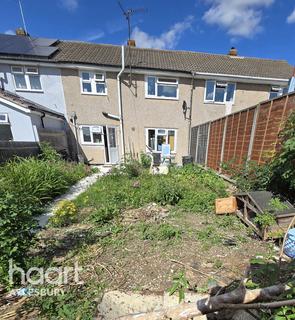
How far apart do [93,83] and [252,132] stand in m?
8.78

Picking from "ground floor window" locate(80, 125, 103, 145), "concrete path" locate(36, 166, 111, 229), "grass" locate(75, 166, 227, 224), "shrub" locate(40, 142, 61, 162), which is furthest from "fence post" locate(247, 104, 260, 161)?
"ground floor window" locate(80, 125, 103, 145)

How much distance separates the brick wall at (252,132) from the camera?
4035mm

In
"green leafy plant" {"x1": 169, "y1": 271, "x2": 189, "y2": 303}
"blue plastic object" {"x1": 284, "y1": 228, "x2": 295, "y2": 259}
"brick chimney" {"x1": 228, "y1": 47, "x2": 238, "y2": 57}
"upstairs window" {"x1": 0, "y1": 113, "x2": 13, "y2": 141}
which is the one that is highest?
"brick chimney" {"x1": 228, "y1": 47, "x2": 238, "y2": 57}

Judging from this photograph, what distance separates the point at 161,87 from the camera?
1048cm

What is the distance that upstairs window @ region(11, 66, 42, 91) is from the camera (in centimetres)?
947

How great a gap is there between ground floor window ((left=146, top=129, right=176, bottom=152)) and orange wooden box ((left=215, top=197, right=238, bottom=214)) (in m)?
7.12

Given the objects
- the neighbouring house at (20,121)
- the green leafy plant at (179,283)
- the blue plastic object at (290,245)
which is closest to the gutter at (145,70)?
the neighbouring house at (20,121)

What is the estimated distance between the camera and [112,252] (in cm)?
292

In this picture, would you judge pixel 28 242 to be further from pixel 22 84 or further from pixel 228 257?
pixel 22 84

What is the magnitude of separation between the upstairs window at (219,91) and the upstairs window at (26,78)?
9.94 metres

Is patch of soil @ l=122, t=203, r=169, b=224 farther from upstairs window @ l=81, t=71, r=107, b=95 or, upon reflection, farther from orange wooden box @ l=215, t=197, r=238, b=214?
upstairs window @ l=81, t=71, r=107, b=95

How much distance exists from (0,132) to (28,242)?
8178 mm

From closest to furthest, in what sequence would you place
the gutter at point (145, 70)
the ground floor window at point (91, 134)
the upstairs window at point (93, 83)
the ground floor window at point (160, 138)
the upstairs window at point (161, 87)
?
the gutter at point (145, 70) → the upstairs window at point (93, 83) → the upstairs window at point (161, 87) → the ground floor window at point (91, 134) → the ground floor window at point (160, 138)

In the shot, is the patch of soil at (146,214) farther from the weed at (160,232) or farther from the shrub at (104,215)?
the weed at (160,232)
